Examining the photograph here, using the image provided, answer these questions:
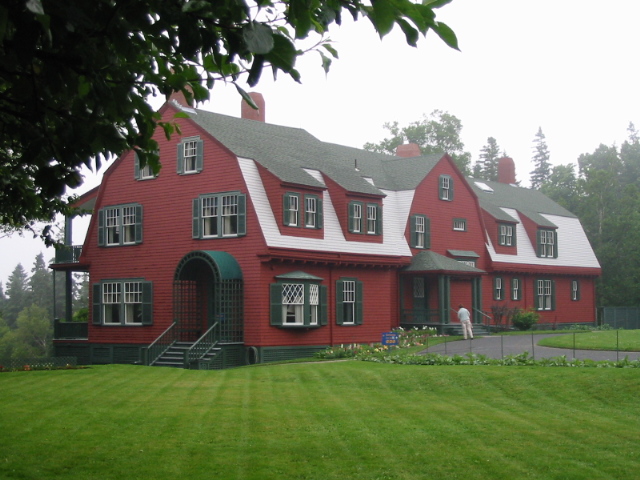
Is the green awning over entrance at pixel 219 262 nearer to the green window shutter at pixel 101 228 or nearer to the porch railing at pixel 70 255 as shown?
the green window shutter at pixel 101 228

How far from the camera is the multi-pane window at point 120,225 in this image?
34500mm

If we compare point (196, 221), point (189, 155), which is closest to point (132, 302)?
point (196, 221)

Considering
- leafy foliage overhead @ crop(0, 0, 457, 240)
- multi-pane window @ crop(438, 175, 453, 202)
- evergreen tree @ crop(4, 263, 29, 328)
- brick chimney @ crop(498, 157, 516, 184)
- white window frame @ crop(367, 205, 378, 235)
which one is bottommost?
evergreen tree @ crop(4, 263, 29, 328)

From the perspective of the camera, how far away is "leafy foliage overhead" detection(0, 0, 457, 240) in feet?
17.9

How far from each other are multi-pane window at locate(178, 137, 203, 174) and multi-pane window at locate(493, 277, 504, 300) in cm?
1910

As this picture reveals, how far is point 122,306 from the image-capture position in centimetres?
3459

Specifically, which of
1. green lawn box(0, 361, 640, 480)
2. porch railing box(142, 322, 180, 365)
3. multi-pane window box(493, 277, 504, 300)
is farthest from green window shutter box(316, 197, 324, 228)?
multi-pane window box(493, 277, 504, 300)

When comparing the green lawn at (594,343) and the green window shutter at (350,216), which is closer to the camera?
the green lawn at (594,343)

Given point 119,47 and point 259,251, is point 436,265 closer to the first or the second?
point 259,251

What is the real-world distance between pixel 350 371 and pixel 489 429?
8.89 metres

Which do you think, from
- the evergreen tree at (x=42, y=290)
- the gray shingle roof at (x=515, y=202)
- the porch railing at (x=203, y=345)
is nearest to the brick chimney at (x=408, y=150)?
the gray shingle roof at (x=515, y=202)

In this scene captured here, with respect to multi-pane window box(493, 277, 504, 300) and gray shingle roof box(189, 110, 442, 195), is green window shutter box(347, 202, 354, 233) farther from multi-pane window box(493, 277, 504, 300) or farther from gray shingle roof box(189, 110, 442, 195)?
multi-pane window box(493, 277, 504, 300)

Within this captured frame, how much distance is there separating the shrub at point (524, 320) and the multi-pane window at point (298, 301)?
47.3 ft

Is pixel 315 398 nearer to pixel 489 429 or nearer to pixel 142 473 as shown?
pixel 489 429
